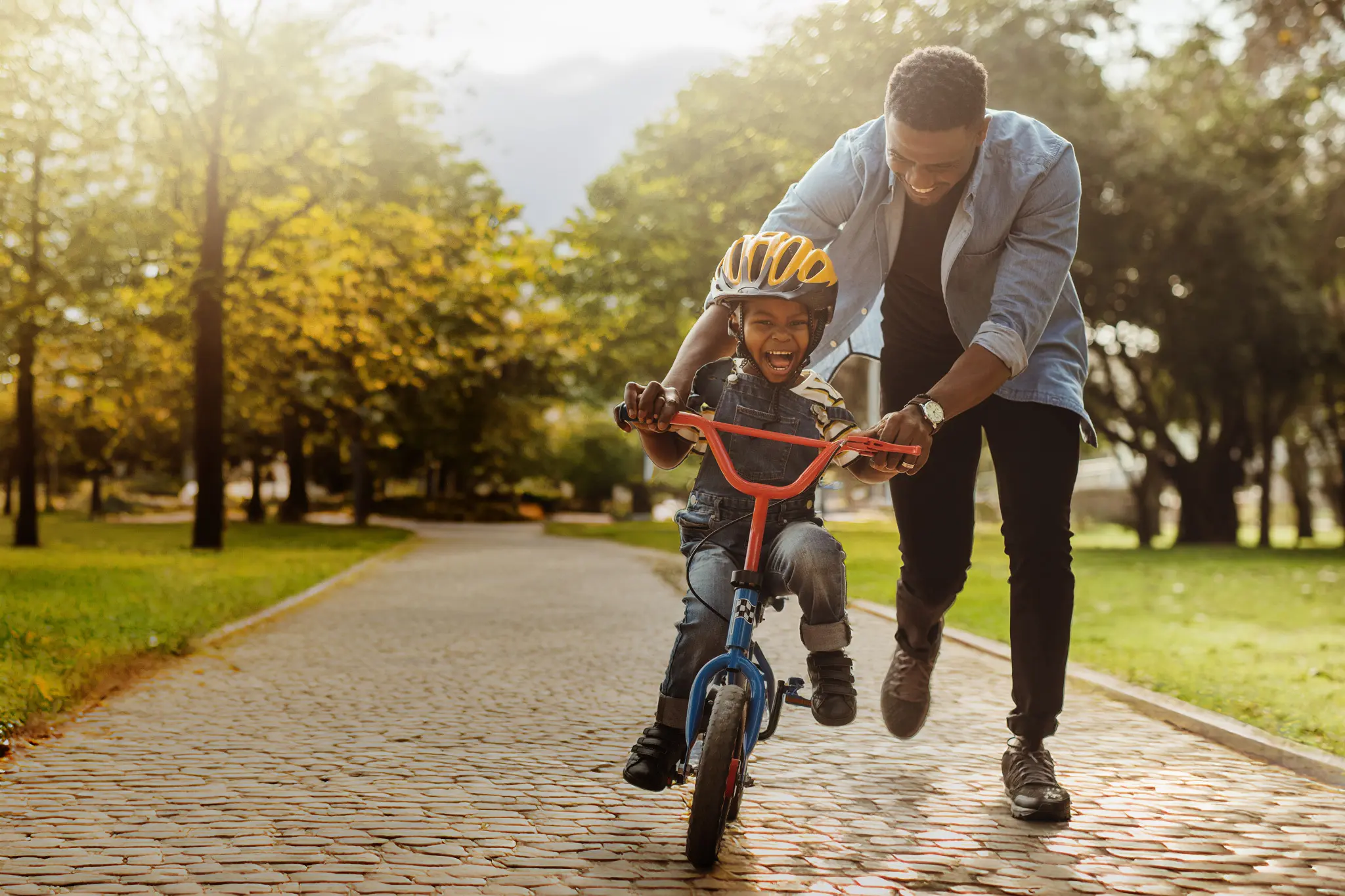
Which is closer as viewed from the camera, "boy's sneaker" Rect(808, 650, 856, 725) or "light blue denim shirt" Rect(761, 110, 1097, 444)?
"boy's sneaker" Rect(808, 650, 856, 725)

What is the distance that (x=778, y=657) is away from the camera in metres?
8.09

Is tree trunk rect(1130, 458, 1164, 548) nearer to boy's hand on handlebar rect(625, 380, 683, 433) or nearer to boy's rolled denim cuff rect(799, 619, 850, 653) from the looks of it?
boy's rolled denim cuff rect(799, 619, 850, 653)

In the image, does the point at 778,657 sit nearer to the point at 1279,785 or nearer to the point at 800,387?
the point at 1279,785

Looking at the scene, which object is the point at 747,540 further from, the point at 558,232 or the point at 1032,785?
the point at 558,232

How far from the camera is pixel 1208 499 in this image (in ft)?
94.8

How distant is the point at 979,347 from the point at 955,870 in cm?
132

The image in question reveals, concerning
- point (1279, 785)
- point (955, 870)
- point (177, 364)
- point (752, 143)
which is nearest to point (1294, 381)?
point (752, 143)

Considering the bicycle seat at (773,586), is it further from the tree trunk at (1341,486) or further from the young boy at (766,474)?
the tree trunk at (1341,486)

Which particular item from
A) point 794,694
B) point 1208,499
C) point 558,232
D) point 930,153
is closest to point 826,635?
point 794,694

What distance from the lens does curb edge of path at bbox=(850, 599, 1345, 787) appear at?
5047 millimetres

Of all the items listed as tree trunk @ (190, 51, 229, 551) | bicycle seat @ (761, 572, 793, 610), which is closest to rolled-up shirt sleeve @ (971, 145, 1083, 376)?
bicycle seat @ (761, 572, 793, 610)

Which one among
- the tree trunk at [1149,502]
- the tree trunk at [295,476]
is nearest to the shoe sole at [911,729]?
the tree trunk at [1149,502]

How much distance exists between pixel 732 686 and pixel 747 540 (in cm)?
50

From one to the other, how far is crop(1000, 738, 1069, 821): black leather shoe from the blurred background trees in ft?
39.3
